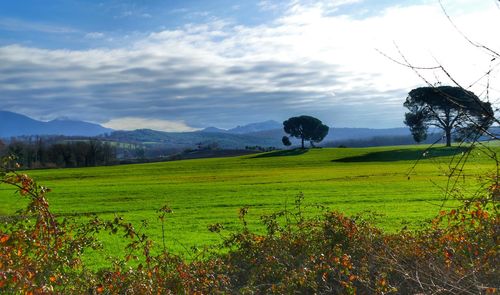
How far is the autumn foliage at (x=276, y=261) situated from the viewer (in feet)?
24.0

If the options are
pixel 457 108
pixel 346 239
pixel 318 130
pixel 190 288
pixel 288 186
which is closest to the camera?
pixel 457 108

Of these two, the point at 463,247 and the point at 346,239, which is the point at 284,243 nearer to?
the point at 346,239

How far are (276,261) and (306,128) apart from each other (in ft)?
436

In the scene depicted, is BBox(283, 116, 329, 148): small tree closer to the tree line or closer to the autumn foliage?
the tree line

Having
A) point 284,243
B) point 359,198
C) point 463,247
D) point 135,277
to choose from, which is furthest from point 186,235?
point 359,198

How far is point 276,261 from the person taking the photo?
9.94 metres

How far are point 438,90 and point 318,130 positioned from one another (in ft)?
453

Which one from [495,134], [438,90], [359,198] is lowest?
[359,198]

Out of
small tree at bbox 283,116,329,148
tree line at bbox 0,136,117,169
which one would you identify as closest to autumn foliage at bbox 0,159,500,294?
tree line at bbox 0,136,117,169

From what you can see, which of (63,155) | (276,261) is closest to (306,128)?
(63,155)

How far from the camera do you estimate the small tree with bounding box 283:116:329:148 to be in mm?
141250

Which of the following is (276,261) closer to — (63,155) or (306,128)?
(63,155)

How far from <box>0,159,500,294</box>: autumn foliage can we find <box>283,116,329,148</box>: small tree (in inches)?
5121

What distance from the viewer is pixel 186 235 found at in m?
18.7
